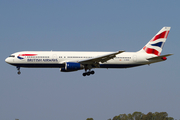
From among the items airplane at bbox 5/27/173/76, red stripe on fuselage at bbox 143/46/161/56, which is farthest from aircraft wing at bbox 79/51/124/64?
red stripe on fuselage at bbox 143/46/161/56

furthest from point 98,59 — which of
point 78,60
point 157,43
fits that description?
point 157,43

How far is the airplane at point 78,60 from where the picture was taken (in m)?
59.8

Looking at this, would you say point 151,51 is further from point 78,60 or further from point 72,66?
point 72,66

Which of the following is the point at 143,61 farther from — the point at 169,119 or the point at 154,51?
the point at 169,119

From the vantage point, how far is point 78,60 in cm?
6144

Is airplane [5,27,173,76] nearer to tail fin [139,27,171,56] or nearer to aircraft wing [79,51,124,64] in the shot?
aircraft wing [79,51,124,64]

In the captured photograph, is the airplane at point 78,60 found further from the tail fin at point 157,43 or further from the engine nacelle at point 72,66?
the tail fin at point 157,43

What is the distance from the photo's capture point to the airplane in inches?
2354

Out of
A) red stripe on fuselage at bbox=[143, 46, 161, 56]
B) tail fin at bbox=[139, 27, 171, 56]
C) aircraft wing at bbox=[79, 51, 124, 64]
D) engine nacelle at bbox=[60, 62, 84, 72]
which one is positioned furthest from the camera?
tail fin at bbox=[139, 27, 171, 56]

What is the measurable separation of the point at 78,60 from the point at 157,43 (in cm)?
1704

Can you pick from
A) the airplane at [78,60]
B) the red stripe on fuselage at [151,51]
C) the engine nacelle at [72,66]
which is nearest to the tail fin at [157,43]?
the red stripe on fuselage at [151,51]

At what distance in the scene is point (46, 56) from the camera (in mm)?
60312

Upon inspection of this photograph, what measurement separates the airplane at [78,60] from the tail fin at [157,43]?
106cm

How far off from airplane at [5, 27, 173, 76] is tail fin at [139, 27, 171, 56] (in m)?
1.06
